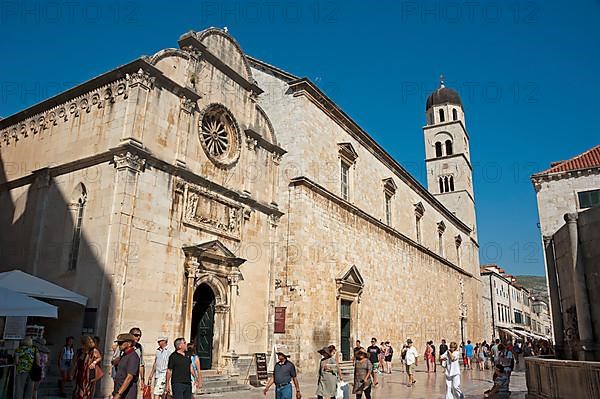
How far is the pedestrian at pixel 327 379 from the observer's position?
24.9 feet

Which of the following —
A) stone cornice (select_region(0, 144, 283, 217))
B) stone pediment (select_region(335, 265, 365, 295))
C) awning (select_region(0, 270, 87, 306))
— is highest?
stone cornice (select_region(0, 144, 283, 217))

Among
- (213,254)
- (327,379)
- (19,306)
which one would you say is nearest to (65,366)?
(19,306)

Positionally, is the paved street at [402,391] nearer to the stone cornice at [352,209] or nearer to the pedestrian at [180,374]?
the pedestrian at [180,374]

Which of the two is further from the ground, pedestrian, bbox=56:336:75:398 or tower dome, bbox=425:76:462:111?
tower dome, bbox=425:76:462:111

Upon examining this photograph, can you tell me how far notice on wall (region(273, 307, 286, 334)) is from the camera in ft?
53.0

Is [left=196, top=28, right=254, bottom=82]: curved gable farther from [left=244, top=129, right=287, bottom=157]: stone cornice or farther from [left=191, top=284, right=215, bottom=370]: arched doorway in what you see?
[left=191, top=284, right=215, bottom=370]: arched doorway

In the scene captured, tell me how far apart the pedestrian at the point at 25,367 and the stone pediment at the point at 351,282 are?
12697mm

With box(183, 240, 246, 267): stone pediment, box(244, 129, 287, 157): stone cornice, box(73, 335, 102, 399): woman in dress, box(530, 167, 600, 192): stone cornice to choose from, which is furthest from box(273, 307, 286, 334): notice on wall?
box(530, 167, 600, 192): stone cornice

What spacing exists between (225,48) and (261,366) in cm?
1034

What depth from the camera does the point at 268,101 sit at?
20.8 metres

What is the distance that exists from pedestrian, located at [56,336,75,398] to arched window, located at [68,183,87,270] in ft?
6.61

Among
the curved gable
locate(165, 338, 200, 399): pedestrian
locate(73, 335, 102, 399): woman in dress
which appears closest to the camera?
locate(165, 338, 200, 399): pedestrian

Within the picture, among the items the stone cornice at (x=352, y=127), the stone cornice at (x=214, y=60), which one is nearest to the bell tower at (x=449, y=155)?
the stone cornice at (x=352, y=127)

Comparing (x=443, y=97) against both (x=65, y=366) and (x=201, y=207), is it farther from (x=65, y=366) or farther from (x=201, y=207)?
(x=65, y=366)
